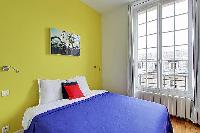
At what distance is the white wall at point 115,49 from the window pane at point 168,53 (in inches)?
34.5

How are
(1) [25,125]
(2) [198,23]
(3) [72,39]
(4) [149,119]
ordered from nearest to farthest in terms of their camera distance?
(4) [149,119] < (1) [25,125] < (2) [198,23] < (3) [72,39]

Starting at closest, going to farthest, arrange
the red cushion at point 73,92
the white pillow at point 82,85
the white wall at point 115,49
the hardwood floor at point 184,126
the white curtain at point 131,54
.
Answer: the hardwood floor at point 184,126 → the red cushion at point 73,92 → the white pillow at point 82,85 → the white curtain at point 131,54 → the white wall at point 115,49

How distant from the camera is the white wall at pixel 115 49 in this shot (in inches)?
148

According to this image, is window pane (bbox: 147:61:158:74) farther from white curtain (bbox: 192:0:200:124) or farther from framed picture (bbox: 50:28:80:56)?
framed picture (bbox: 50:28:80:56)

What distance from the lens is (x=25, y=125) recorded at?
204cm

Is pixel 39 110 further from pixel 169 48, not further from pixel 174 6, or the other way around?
pixel 174 6

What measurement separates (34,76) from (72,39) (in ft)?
3.78

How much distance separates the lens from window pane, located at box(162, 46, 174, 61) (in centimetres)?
310

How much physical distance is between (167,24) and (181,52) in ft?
2.15

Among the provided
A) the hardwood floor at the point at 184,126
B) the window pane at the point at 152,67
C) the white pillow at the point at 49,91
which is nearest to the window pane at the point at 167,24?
the window pane at the point at 152,67

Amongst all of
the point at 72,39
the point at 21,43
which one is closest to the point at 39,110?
the point at 21,43

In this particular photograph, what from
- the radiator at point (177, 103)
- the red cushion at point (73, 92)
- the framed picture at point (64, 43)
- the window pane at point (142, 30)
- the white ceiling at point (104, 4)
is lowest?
the radiator at point (177, 103)

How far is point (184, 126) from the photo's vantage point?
273 cm

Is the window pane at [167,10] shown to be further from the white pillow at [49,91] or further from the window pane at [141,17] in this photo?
the white pillow at [49,91]
